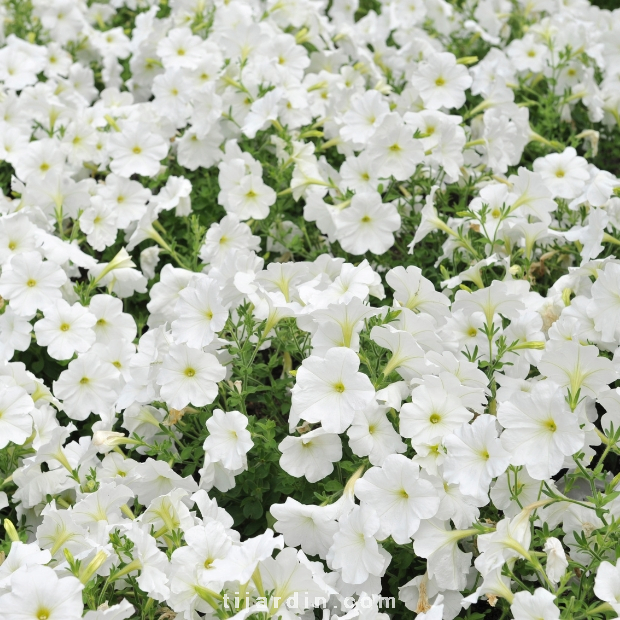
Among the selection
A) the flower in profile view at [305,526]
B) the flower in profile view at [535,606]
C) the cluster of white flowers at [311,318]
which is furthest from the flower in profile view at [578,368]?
the flower in profile view at [305,526]

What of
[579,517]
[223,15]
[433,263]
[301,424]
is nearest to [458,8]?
[223,15]

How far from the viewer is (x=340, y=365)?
7.57ft

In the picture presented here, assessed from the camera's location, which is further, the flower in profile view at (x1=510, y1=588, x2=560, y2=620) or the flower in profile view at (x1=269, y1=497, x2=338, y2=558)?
the flower in profile view at (x1=269, y1=497, x2=338, y2=558)

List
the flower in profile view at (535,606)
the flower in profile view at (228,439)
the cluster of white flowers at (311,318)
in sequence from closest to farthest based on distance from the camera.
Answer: the flower in profile view at (535,606) → the cluster of white flowers at (311,318) → the flower in profile view at (228,439)

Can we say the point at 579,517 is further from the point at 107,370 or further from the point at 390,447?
the point at 107,370

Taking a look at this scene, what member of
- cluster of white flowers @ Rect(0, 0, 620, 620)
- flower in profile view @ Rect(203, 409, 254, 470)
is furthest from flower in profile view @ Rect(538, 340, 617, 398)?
flower in profile view @ Rect(203, 409, 254, 470)

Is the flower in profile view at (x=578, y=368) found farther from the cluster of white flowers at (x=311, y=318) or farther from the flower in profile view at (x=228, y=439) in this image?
the flower in profile view at (x=228, y=439)

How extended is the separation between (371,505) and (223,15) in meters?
3.13

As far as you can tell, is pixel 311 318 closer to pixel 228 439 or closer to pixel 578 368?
pixel 228 439

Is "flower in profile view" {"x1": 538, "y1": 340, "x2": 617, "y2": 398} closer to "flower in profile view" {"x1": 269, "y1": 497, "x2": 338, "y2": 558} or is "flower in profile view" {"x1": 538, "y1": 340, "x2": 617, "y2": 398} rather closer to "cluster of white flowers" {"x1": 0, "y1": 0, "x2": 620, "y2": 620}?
"cluster of white flowers" {"x1": 0, "y1": 0, "x2": 620, "y2": 620}

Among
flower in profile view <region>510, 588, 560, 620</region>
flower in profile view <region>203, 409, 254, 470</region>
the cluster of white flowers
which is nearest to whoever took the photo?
flower in profile view <region>510, 588, 560, 620</region>

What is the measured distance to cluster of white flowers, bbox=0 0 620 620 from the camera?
2.17 metres

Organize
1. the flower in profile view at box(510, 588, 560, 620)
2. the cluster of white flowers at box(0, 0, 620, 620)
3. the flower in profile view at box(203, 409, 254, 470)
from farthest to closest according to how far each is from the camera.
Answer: the flower in profile view at box(203, 409, 254, 470) < the cluster of white flowers at box(0, 0, 620, 620) < the flower in profile view at box(510, 588, 560, 620)

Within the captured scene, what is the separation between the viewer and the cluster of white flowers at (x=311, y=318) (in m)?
2.17
